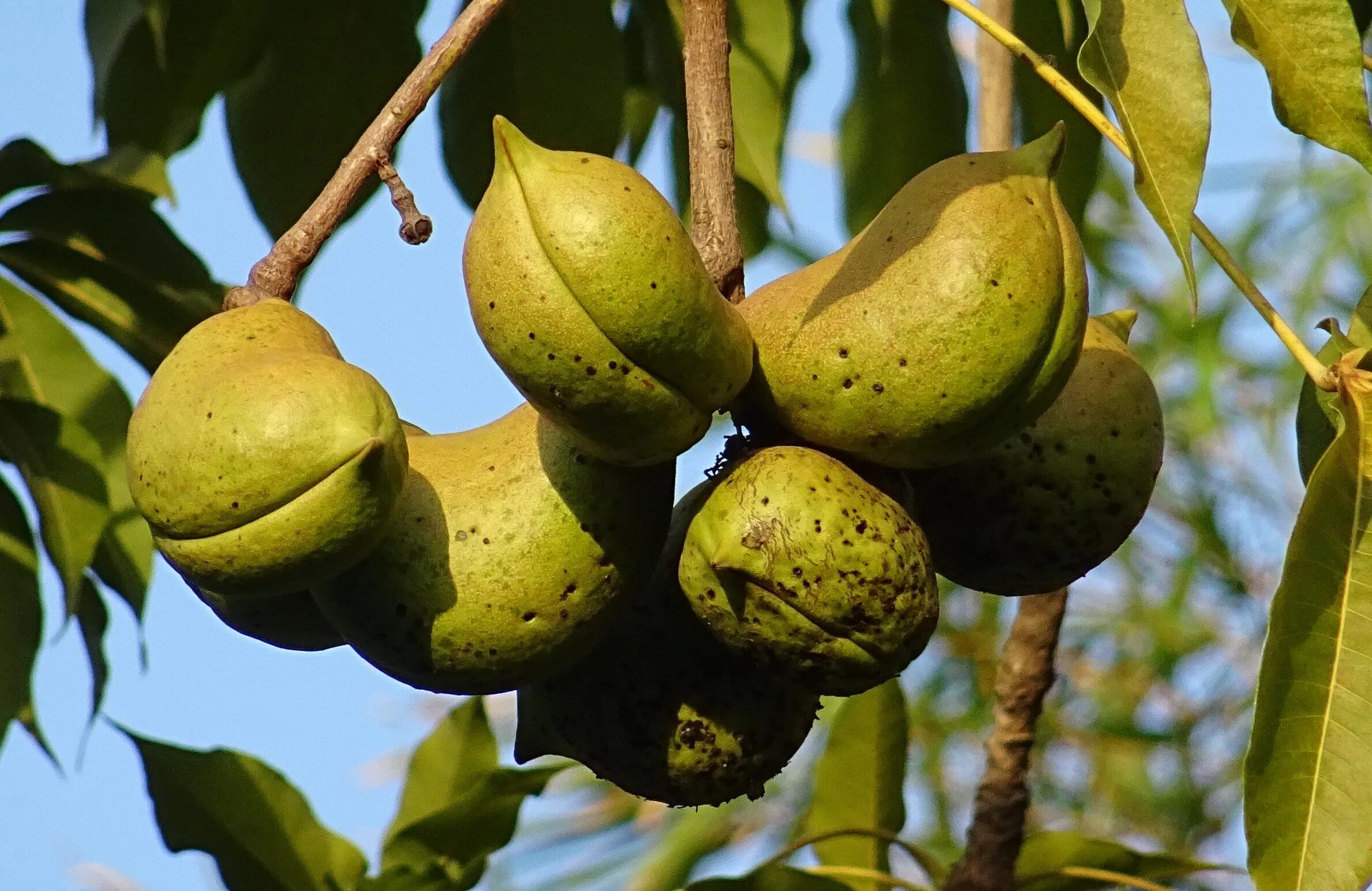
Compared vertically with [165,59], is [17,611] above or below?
below

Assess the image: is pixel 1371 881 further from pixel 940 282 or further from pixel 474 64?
pixel 474 64

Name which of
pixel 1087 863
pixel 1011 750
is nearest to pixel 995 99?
pixel 1011 750

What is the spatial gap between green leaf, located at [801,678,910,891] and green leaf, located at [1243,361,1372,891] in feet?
3.53

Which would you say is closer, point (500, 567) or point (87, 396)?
point (500, 567)

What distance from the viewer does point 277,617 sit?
1.81 metres

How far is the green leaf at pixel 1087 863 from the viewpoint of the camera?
8.51 ft

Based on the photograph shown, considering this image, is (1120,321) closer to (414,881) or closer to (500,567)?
(500,567)

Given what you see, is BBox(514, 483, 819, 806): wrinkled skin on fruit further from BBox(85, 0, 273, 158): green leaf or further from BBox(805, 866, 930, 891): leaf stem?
BBox(85, 0, 273, 158): green leaf

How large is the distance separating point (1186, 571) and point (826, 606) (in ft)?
15.1

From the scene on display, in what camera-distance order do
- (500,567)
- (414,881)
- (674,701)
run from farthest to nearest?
(414,881) → (674,701) → (500,567)

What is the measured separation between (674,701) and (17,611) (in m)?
1.47

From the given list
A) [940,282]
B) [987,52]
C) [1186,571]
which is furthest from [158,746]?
[1186,571]

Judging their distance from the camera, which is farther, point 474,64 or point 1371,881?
point 474,64

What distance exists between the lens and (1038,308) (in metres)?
1.61
